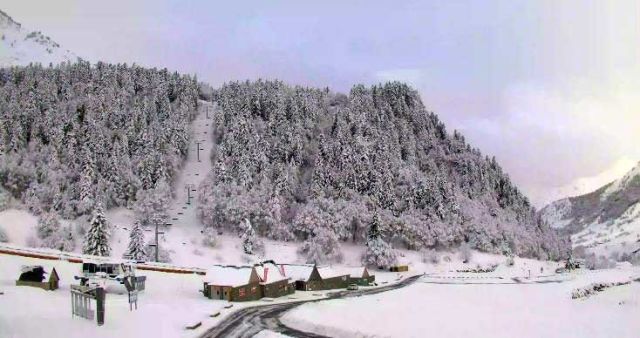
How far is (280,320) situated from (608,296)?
2757cm

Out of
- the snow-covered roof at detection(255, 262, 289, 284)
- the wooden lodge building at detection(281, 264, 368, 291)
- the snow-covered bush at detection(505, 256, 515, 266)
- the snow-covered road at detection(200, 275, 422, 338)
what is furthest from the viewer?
the snow-covered bush at detection(505, 256, 515, 266)

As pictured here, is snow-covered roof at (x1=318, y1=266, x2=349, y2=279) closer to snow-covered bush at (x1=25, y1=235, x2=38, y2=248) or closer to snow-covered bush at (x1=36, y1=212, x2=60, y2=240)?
snow-covered bush at (x1=36, y1=212, x2=60, y2=240)

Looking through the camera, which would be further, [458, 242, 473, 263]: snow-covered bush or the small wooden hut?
[458, 242, 473, 263]: snow-covered bush

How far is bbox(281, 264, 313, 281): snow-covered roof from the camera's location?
62.0m

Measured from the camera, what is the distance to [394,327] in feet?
109

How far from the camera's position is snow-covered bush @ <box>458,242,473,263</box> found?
303 feet

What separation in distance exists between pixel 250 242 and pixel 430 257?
28566 millimetres

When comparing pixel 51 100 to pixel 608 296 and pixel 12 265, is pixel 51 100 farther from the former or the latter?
pixel 608 296

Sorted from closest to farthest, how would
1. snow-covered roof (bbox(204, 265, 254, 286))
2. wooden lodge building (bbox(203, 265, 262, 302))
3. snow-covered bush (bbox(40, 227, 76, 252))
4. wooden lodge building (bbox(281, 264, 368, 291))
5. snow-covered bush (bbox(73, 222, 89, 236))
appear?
wooden lodge building (bbox(203, 265, 262, 302)) < snow-covered roof (bbox(204, 265, 254, 286)) < wooden lodge building (bbox(281, 264, 368, 291)) < snow-covered bush (bbox(40, 227, 76, 252)) < snow-covered bush (bbox(73, 222, 89, 236))

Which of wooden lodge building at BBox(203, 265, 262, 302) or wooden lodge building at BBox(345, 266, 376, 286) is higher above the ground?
wooden lodge building at BBox(203, 265, 262, 302)

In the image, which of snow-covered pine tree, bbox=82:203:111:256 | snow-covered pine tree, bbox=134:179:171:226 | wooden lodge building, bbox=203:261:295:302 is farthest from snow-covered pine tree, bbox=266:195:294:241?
wooden lodge building, bbox=203:261:295:302

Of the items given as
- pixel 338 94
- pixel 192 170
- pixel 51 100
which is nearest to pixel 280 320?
pixel 192 170

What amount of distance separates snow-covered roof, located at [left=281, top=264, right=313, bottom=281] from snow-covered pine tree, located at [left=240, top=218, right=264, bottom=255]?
56.8 ft

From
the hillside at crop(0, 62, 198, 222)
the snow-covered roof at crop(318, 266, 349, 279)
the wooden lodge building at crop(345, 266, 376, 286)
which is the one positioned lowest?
the wooden lodge building at crop(345, 266, 376, 286)
